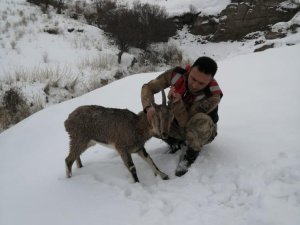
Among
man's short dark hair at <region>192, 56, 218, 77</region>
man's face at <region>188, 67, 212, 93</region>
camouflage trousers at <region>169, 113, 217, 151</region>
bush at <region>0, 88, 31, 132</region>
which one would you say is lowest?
bush at <region>0, 88, 31, 132</region>

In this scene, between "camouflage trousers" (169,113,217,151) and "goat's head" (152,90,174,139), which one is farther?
"camouflage trousers" (169,113,217,151)

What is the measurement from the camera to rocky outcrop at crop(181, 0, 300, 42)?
15.2m

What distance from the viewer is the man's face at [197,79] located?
373 centimetres

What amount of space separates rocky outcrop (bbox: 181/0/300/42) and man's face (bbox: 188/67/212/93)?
12.5m

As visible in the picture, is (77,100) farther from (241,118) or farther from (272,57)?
(272,57)

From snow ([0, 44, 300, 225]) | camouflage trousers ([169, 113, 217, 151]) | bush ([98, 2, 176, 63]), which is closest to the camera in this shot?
snow ([0, 44, 300, 225])

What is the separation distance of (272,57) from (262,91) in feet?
7.21

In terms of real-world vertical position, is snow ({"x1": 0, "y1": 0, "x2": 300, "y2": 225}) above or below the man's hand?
below

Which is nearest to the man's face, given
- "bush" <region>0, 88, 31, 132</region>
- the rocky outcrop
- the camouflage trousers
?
the camouflage trousers

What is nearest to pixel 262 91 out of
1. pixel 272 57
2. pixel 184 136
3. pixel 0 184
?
pixel 272 57

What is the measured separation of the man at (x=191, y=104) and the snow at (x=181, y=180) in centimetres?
28

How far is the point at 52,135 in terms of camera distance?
5.96 m

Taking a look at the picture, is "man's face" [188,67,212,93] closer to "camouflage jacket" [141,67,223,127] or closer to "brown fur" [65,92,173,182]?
"camouflage jacket" [141,67,223,127]

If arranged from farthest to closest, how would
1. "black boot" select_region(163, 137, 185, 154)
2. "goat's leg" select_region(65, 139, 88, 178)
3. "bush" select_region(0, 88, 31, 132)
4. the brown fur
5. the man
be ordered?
"bush" select_region(0, 88, 31, 132)
"black boot" select_region(163, 137, 185, 154)
"goat's leg" select_region(65, 139, 88, 178)
the brown fur
the man
